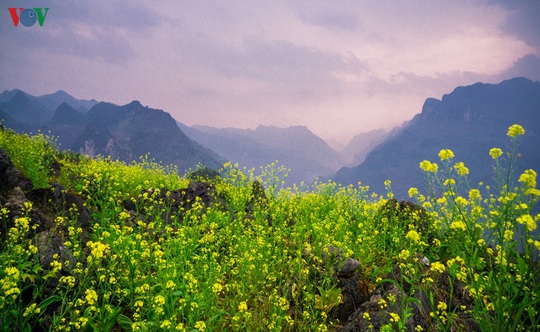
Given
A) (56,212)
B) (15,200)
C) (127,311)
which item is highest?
(15,200)

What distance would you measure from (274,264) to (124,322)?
364 cm

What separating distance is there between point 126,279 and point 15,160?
9723mm

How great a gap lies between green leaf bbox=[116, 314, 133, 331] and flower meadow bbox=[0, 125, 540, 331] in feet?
0.06

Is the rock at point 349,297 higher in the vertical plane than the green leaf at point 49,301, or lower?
lower

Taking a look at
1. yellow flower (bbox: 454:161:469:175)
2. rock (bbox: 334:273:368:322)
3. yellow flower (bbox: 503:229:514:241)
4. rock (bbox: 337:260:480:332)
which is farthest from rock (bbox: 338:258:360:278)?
yellow flower (bbox: 503:229:514:241)

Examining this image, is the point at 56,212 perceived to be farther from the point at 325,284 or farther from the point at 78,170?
the point at 325,284

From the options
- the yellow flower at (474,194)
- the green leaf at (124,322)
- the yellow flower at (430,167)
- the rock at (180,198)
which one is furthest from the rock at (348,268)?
the rock at (180,198)

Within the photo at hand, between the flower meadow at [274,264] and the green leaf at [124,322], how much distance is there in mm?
19

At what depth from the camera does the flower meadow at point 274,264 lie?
3904 mm

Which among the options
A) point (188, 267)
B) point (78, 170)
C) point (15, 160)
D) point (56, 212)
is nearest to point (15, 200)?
point (56, 212)

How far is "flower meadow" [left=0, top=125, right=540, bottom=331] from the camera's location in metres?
3.90

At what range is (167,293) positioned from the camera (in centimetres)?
548

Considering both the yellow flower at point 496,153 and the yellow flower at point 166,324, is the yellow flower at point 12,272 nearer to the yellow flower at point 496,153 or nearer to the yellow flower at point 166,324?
the yellow flower at point 166,324

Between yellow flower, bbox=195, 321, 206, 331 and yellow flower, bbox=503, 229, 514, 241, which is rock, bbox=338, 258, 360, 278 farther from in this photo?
yellow flower, bbox=503, 229, 514, 241
